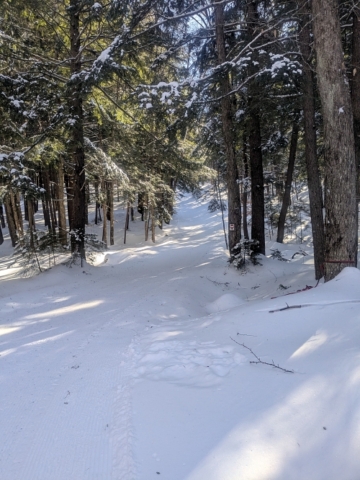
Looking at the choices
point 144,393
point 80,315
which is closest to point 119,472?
point 144,393

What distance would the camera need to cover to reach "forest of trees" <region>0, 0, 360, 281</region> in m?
4.99

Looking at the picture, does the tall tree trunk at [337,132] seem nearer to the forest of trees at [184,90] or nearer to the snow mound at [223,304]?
the forest of trees at [184,90]

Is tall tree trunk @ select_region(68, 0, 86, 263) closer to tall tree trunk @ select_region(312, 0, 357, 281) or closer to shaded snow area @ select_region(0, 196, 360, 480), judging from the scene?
shaded snow area @ select_region(0, 196, 360, 480)

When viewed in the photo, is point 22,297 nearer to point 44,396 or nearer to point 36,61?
point 44,396

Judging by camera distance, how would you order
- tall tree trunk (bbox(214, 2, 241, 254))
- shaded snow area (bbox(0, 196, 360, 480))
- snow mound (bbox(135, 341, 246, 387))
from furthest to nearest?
tall tree trunk (bbox(214, 2, 241, 254)) < snow mound (bbox(135, 341, 246, 387)) < shaded snow area (bbox(0, 196, 360, 480))

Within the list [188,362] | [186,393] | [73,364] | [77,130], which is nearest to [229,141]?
[77,130]

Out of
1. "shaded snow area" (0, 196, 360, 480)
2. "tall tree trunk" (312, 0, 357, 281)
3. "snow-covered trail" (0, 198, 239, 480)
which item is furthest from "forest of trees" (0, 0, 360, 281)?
"snow-covered trail" (0, 198, 239, 480)

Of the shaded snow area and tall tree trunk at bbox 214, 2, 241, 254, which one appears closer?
the shaded snow area

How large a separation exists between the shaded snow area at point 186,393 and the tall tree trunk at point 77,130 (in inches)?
170

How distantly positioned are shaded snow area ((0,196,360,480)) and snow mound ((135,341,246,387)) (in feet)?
0.06

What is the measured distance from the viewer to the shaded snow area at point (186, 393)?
211cm

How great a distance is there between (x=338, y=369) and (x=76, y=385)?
250 cm

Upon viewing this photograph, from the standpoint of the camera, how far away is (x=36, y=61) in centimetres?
880

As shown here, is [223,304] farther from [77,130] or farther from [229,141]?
[77,130]
